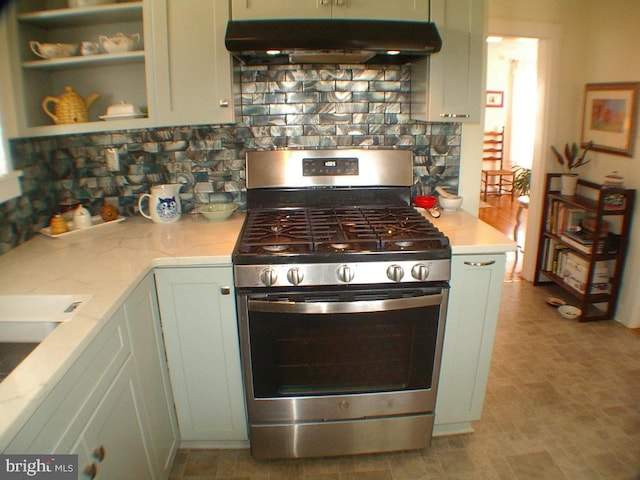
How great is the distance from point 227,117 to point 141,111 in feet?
1.46

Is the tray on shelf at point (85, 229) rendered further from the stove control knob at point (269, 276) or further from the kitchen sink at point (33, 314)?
the stove control knob at point (269, 276)

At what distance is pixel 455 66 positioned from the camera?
1985 millimetres

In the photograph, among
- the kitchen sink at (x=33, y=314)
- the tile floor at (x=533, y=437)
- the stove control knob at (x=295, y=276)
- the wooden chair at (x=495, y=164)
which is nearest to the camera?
the kitchen sink at (x=33, y=314)

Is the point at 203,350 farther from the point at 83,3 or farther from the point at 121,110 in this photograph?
the point at 83,3

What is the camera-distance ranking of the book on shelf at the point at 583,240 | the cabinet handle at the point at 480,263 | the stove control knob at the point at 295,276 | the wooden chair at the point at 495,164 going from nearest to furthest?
the stove control knob at the point at 295,276
the cabinet handle at the point at 480,263
the book on shelf at the point at 583,240
the wooden chair at the point at 495,164

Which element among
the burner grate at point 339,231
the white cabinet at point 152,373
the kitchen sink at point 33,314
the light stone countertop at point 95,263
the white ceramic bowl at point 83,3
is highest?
the white ceramic bowl at point 83,3

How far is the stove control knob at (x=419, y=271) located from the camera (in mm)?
1702

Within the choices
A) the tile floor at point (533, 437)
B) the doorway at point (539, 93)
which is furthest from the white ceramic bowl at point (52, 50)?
the doorway at point (539, 93)

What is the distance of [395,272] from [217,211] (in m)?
0.92

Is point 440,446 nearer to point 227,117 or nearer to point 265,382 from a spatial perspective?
point 265,382

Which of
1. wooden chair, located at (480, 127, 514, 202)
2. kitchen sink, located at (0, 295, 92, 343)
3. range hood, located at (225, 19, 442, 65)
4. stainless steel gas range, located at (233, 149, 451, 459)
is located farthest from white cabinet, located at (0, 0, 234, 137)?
wooden chair, located at (480, 127, 514, 202)

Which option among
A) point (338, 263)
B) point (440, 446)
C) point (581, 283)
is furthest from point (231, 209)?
point (581, 283)

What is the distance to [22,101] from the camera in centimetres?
187

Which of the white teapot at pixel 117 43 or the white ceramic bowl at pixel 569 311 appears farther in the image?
the white ceramic bowl at pixel 569 311
